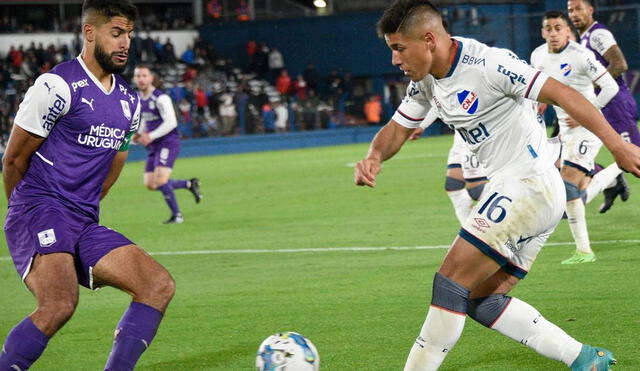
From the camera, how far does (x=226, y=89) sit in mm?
36656

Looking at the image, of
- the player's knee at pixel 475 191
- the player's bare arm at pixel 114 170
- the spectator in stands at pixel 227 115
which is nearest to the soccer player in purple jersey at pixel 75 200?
the player's bare arm at pixel 114 170

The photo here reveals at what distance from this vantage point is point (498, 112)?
5336mm

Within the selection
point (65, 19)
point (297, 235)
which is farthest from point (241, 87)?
point (297, 235)

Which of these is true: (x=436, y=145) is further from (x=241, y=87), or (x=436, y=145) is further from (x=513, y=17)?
(x=241, y=87)

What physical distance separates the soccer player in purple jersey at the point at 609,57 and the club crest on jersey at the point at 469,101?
628cm

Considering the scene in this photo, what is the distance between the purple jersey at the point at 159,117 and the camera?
50.2ft

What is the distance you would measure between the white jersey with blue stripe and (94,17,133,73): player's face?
1.62m

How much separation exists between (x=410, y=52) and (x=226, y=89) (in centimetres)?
3174

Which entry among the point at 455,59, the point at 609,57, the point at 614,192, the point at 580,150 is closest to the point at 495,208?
the point at 455,59

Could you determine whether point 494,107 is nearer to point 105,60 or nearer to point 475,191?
point 105,60

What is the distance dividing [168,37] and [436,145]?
13.7 meters

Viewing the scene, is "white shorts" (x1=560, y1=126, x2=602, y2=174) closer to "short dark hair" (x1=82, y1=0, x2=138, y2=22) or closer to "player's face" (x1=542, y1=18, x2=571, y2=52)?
"player's face" (x1=542, y1=18, x2=571, y2=52)

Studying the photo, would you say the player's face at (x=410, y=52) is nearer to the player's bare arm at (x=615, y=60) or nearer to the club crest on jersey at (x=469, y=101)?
the club crest on jersey at (x=469, y=101)

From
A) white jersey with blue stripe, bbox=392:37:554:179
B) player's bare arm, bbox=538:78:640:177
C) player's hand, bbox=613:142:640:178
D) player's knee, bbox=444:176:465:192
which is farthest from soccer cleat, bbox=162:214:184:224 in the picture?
player's hand, bbox=613:142:640:178
